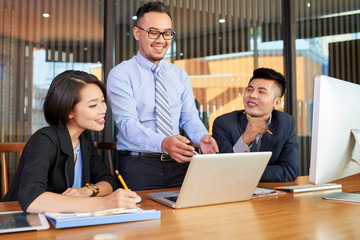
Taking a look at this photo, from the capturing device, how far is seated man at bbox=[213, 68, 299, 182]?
80.9 inches

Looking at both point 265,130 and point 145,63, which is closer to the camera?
point 265,130

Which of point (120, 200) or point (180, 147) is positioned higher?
point (180, 147)

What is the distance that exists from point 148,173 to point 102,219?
107cm

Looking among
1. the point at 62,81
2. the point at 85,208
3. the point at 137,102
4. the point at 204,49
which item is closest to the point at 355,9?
the point at 204,49

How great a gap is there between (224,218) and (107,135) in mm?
2180

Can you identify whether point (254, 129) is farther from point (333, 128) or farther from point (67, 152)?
point (67, 152)

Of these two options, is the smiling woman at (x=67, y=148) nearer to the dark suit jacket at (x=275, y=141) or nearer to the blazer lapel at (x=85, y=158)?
the blazer lapel at (x=85, y=158)

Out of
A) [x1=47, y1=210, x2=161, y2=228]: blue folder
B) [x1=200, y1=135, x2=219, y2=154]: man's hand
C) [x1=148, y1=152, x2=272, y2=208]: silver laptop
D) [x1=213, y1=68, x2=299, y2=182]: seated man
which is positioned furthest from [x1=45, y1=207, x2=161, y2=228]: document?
[x1=213, y1=68, x2=299, y2=182]: seated man

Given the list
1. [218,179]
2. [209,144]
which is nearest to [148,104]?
[209,144]

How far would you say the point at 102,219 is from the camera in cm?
104

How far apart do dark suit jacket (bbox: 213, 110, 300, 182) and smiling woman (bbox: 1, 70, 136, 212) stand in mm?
836

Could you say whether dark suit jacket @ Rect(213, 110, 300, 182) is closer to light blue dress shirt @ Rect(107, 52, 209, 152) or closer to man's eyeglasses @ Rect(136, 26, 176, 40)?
light blue dress shirt @ Rect(107, 52, 209, 152)

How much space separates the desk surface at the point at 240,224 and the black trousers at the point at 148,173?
0.71 m

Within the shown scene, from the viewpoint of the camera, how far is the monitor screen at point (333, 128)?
4.00 ft
